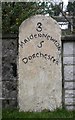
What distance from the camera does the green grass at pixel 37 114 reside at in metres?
6.49

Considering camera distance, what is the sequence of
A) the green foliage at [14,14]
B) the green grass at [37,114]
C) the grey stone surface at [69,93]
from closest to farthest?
the green grass at [37,114]
the grey stone surface at [69,93]
the green foliage at [14,14]

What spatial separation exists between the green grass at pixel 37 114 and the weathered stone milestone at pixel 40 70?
18 cm

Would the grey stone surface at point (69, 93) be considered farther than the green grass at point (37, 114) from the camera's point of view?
Yes

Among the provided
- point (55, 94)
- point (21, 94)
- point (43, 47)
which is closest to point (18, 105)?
point (21, 94)

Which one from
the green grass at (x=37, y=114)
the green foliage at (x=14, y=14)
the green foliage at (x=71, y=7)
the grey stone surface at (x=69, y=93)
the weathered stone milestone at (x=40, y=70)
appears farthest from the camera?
the green foliage at (x=71, y=7)

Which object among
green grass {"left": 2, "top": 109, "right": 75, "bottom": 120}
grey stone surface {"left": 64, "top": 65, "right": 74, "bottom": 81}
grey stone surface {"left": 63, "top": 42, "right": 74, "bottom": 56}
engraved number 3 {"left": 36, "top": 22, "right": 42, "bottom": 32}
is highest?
engraved number 3 {"left": 36, "top": 22, "right": 42, "bottom": 32}

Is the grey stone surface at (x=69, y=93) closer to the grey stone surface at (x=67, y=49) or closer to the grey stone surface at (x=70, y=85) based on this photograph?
the grey stone surface at (x=70, y=85)

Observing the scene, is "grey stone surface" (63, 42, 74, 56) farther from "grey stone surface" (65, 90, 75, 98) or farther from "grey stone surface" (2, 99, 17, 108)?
"grey stone surface" (2, 99, 17, 108)

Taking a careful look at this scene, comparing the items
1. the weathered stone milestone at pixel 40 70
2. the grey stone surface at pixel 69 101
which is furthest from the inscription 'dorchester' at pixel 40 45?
the grey stone surface at pixel 69 101

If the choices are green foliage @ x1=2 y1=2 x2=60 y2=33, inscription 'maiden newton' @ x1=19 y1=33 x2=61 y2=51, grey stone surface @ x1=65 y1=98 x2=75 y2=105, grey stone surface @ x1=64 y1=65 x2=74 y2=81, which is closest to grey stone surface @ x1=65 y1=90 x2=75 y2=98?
grey stone surface @ x1=65 y1=98 x2=75 y2=105

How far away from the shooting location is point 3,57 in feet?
23.5

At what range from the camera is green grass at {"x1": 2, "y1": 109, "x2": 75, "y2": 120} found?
6.49 meters

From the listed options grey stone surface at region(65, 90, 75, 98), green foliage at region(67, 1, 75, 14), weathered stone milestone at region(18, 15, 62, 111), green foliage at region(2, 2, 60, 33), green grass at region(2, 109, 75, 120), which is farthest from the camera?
green foliage at region(67, 1, 75, 14)

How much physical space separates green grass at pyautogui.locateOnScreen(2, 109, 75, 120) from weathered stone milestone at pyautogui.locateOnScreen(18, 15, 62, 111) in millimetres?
177
